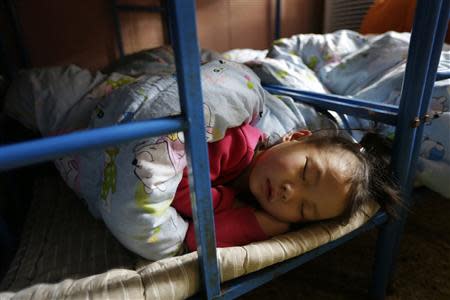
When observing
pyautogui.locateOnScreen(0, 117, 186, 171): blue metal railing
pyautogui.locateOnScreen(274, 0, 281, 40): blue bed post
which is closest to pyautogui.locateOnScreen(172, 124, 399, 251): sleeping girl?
pyautogui.locateOnScreen(0, 117, 186, 171): blue metal railing

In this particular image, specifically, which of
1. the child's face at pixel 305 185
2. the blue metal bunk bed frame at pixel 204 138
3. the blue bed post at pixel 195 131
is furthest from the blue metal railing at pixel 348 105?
the blue bed post at pixel 195 131

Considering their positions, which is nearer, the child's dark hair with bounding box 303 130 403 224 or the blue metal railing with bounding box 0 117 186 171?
the blue metal railing with bounding box 0 117 186 171

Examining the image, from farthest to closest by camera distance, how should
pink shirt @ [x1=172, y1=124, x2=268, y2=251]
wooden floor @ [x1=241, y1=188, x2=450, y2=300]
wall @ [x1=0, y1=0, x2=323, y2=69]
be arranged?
wall @ [x1=0, y1=0, x2=323, y2=69]
wooden floor @ [x1=241, y1=188, x2=450, y2=300]
pink shirt @ [x1=172, y1=124, x2=268, y2=251]

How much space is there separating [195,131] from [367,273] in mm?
900

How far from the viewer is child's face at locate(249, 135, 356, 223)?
64 cm

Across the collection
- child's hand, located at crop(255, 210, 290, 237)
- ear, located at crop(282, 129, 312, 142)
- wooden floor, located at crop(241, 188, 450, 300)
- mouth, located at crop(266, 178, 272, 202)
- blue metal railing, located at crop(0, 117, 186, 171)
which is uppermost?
blue metal railing, located at crop(0, 117, 186, 171)

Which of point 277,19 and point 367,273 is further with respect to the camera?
point 277,19

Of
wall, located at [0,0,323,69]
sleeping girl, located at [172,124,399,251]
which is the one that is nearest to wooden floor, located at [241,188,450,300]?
sleeping girl, located at [172,124,399,251]

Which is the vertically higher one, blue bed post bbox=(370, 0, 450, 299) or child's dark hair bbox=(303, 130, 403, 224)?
blue bed post bbox=(370, 0, 450, 299)

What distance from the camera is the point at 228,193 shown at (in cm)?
68

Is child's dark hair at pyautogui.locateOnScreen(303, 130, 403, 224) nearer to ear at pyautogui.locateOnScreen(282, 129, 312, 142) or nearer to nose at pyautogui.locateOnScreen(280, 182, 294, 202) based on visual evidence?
ear at pyautogui.locateOnScreen(282, 129, 312, 142)

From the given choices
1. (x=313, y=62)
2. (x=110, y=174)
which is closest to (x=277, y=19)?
(x=313, y=62)

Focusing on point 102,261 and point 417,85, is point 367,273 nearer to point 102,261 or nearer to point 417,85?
point 417,85

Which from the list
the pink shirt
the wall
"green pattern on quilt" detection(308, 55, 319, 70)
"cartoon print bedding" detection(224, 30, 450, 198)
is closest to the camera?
the pink shirt
